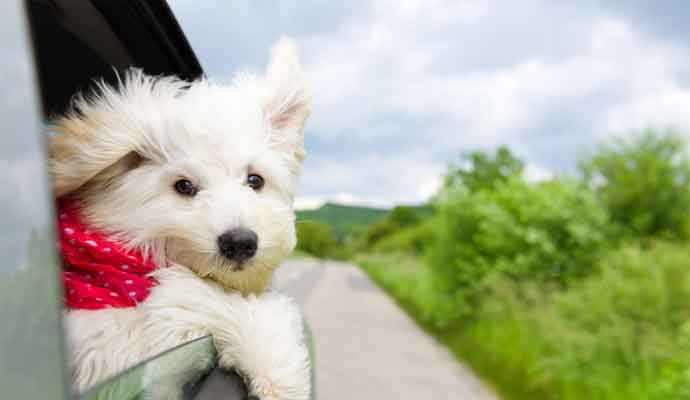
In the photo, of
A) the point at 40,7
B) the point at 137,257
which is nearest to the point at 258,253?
the point at 137,257

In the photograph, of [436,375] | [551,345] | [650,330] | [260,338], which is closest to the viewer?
[260,338]

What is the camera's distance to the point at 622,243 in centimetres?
1035

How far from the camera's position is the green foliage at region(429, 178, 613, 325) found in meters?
10.4

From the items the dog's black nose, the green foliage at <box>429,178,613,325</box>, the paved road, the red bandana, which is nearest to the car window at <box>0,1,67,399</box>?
the red bandana

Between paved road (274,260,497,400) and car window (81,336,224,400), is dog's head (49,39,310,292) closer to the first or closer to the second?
car window (81,336,224,400)

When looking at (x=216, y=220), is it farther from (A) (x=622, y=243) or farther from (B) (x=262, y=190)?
(A) (x=622, y=243)

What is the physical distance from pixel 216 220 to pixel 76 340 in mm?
434

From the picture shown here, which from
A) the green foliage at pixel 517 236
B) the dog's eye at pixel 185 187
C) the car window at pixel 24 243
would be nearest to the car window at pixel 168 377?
the car window at pixel 24 243

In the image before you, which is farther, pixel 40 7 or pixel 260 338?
pixel 40 7

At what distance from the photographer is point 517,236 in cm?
1080

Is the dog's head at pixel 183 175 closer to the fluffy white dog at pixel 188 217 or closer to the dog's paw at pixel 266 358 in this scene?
the fluffy white dog at pixel 188 217

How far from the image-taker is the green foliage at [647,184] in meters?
11.4

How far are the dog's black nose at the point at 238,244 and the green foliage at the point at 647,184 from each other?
1051 cm

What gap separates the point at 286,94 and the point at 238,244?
24.8 inches
